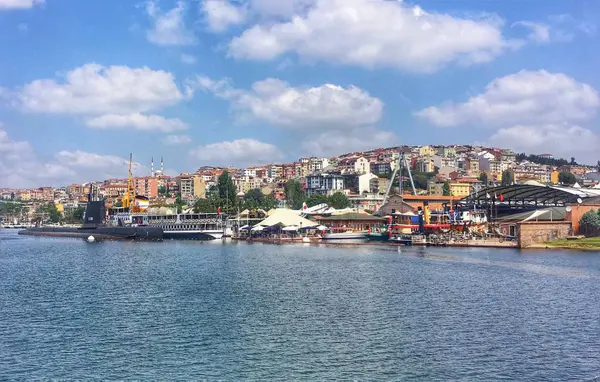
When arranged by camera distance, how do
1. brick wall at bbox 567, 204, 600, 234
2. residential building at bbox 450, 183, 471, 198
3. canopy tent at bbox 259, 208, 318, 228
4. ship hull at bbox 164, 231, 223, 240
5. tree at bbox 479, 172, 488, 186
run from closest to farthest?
brick wall at bbox 567, 204, 600, 234 → canopy tent at bbox 259, 208, 318, 228 → ship hull at bbox 164, 231, 223, 240 → residential building at bbox 450, 183, 471, 198 → tree at bbox 479, 172, 488, 186

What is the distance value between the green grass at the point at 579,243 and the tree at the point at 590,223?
2823 mm

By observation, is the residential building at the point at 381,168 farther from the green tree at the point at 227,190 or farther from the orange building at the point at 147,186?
the orange building at the point at 147,186

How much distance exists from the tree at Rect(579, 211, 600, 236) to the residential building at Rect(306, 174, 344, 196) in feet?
274

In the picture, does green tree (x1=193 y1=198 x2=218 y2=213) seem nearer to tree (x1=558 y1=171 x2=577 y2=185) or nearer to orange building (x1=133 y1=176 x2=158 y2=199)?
orange building (x1=133 y1=176 x2=158 y2=199)

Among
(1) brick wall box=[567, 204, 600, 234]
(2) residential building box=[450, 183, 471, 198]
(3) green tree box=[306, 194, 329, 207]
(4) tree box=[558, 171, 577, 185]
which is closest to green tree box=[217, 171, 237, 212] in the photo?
(3) green tree box=[306, 194, 329, 207]

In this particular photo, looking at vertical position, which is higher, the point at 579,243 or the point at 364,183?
the point at 364,183

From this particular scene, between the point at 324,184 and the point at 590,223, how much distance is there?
89.4 meters

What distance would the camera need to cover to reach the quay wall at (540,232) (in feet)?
198

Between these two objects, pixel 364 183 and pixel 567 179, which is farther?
pixel 567 179

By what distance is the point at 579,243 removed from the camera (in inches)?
2286

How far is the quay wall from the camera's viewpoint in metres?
60.5

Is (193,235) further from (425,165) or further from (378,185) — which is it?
(425,165)

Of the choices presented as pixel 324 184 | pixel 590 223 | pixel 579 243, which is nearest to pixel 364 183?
pixel 324 184

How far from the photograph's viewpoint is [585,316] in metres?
25.2
